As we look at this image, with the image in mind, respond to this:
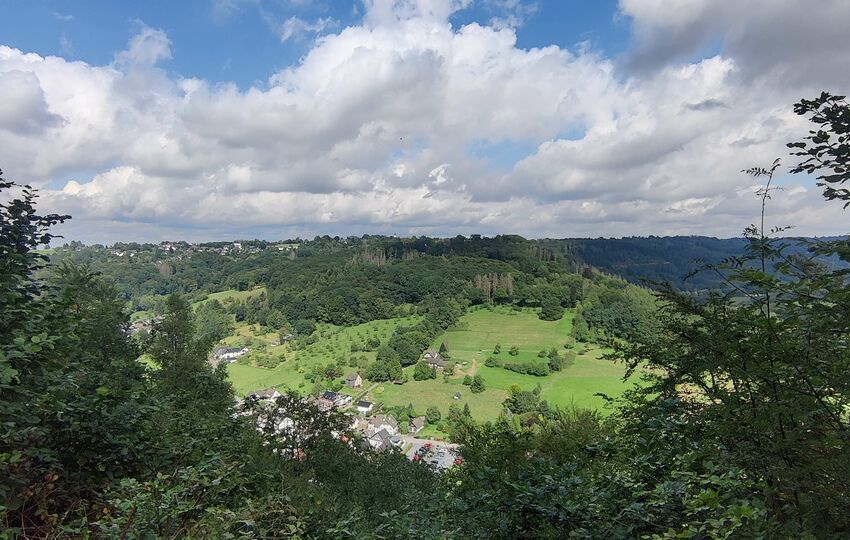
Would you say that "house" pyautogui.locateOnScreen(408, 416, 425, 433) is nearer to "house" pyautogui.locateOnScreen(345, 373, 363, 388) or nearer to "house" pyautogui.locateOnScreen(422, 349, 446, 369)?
"house" pyautogui.locateOnScreen(345, 373, 363, 388)

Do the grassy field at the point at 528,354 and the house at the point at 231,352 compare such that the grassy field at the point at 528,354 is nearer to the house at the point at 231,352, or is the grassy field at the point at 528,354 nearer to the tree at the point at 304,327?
the tree at the point at 304,327

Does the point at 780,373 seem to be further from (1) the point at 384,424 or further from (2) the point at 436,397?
(2) the point at 436,397

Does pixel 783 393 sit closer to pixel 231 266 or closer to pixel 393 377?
pixel 393 377

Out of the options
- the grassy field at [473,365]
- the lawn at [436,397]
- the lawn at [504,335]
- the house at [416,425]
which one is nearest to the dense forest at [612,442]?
the grassy field at [473,365]

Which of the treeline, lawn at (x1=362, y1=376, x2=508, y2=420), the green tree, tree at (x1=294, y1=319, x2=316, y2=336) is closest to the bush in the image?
lawn at (x1=362, y1=376, x2=508, y2=420)

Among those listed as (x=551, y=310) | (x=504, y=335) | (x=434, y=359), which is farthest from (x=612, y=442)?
(x=551, y=310)

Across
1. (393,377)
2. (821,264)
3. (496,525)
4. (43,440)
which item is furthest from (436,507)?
(393,377)

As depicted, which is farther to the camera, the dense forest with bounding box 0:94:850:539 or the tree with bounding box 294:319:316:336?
the tree with bounding box 294:319:316:336
